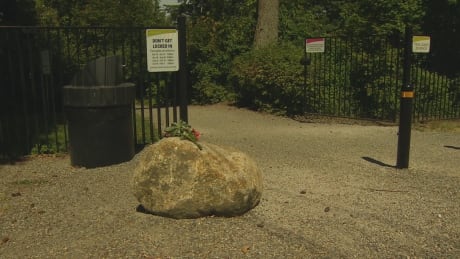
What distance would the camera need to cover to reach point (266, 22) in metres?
15.0

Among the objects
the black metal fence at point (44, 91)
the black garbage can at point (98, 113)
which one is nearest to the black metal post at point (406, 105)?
the black metal fence at point (44, 91)

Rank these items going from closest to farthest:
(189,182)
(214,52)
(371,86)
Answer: (189,182)
(371,86)
(214,52)

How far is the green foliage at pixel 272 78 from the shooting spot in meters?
12.2

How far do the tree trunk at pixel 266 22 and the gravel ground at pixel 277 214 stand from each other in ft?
24.8

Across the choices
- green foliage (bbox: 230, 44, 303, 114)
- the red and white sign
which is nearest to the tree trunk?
green foliage (bbox: 230, 44, 303, 114)

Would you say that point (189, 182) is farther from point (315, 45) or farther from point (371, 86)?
point (371, 86)

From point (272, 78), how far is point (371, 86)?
241cm

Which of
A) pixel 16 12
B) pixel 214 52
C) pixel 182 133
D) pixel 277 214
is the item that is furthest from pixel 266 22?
pixel 277 214

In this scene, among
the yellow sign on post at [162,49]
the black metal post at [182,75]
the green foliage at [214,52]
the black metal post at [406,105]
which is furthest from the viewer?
the green foliage at [214,52]

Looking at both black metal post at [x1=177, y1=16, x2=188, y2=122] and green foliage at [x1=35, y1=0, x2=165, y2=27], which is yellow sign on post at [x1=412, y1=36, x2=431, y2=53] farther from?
green foliage at [x1=35, y1=0, x2=165, y2=27]

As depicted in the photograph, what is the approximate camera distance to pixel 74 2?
21.2 meters

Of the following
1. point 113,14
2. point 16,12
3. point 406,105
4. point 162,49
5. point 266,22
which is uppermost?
point 113,14

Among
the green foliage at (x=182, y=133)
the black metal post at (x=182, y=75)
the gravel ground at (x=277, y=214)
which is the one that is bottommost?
the gravel ground at (x=277, y=214)

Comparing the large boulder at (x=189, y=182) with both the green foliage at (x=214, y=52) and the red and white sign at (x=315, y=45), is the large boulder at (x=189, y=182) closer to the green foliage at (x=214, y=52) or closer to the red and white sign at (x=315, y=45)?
the red and white sign at (x=315, y=45)
